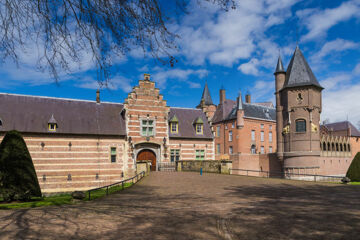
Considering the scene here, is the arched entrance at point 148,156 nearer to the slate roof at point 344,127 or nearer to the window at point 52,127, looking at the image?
the window at point 52,127

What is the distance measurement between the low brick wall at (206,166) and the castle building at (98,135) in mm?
2367

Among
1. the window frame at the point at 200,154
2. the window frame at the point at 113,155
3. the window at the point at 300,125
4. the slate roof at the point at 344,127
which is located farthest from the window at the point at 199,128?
the slate roof at the point at 344,127

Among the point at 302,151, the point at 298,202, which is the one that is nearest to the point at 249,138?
the point at 302,151

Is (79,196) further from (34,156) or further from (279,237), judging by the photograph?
(34,156)

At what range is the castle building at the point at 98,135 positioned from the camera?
2462cm

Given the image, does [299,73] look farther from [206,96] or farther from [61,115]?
[61,115]

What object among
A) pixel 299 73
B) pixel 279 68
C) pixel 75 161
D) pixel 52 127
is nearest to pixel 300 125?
pixel 299 73

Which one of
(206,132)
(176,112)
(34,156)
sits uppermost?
(176,112)

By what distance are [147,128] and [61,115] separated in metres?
8.18

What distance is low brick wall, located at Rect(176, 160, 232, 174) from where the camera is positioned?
76.1 ft

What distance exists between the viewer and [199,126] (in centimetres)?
3144

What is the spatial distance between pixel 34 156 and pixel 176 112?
14.9 m

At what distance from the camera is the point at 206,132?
104 feet

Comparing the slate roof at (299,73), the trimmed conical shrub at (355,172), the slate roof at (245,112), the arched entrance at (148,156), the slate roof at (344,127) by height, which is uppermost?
the slate roof at (299,73)
